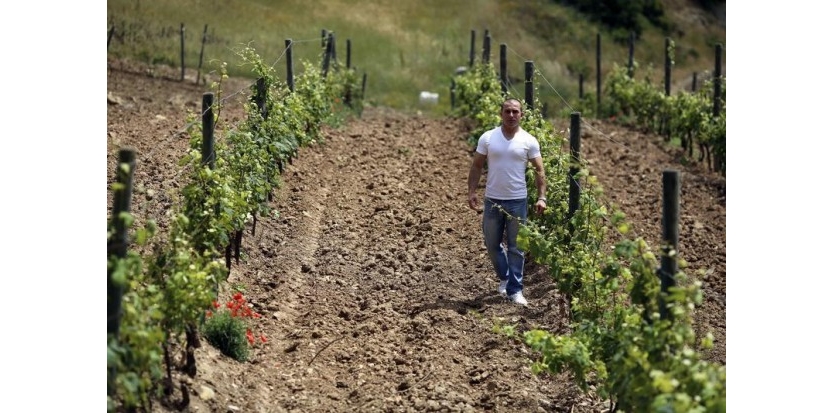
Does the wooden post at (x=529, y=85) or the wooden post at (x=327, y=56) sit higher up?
the wooden post at (x=529, y=85)

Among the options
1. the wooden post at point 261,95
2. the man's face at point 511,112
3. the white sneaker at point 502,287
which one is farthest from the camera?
the wooden post at point 261,95

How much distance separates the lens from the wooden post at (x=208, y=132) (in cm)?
880

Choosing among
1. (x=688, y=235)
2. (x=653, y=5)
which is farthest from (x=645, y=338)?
(x=653, y=5)

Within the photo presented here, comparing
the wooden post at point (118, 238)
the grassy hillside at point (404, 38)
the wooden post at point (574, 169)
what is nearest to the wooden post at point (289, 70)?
the wooden post at point (574, 169)

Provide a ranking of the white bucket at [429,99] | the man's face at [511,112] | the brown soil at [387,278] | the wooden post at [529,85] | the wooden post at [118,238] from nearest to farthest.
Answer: the wooden post at [118,238], the brown soil at [387,278], the man's face at [511,112], the wooden post at [529,85], the white bucket at [429,99]

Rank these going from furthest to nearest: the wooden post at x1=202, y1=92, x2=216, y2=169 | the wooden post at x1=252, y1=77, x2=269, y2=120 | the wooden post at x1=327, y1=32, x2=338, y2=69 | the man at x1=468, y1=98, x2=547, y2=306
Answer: the wooden post at x1=327, y1=32, x2=338, y2=69
the wooden post at x1=252, y1=77, x2=269, y2=120
the man at x1=468, y1=98, x2=547, y2=306
the wooden post at x1=202, y1=92, x2=216, y2=169

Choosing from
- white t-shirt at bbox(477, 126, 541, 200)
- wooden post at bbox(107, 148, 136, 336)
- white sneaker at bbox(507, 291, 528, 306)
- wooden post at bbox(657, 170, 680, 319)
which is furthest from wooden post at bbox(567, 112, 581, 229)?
wooden post at bbox(107, 148, 136, 336)

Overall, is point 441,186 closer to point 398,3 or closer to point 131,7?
point 131,7

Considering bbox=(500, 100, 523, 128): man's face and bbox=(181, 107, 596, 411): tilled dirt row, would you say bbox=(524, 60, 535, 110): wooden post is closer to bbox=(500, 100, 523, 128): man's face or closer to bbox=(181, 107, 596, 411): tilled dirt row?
bbox=(181, 107, 596, 411): tilled dirt row

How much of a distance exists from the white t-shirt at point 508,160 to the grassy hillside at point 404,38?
45.4 ft

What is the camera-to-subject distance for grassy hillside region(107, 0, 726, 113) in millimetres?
26703

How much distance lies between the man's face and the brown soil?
1.42 metres

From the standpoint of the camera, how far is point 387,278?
413 inches

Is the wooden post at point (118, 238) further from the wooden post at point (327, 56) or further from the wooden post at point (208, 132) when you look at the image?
the wooden post at point (327, 56)
